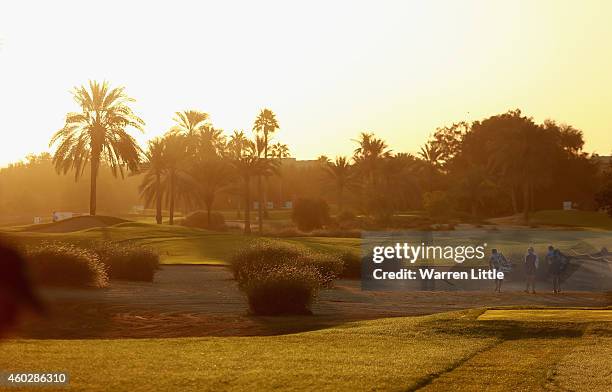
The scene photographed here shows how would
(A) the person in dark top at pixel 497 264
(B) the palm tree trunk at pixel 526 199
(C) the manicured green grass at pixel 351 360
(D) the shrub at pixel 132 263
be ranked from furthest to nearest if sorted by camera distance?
(B) the palm tree trunk at pixel 526 199 → (A) the person in dark top at pixel 497 264 → (D) the shrub at pixel 132 263 → (C) the manicured green grass at pixel 351 360

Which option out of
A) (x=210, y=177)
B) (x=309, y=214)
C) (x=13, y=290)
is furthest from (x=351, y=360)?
(x=210, y=177)

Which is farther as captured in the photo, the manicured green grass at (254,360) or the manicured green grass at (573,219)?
the manicured green grass at (573,219)

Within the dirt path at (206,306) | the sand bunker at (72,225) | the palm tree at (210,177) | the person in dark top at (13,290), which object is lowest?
the dirt path at (206,306)

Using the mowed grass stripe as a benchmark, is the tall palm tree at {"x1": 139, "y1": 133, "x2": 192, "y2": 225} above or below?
above

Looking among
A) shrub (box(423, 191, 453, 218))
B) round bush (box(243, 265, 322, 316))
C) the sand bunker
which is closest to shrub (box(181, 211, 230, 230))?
the sand bunker

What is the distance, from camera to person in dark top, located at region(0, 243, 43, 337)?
4.63ft

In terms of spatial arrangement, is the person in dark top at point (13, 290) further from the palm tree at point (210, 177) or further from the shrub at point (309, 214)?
the palm tree at point (210, 177)

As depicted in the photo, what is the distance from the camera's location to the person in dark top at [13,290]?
4.63 ft

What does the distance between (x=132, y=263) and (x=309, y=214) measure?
43.5 m

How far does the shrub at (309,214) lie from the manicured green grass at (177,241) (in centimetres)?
1537

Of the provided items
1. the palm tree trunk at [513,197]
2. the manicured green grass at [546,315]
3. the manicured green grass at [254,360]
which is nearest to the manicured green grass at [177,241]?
the manicured green grass at [546,315]

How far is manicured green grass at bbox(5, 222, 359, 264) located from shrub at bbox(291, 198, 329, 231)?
15.4 metres

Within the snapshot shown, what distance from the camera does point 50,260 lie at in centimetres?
2534

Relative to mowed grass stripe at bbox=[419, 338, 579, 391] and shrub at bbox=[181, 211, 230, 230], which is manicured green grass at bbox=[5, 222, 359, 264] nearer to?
shrub at bbox=[181, 211, 230, 230]
